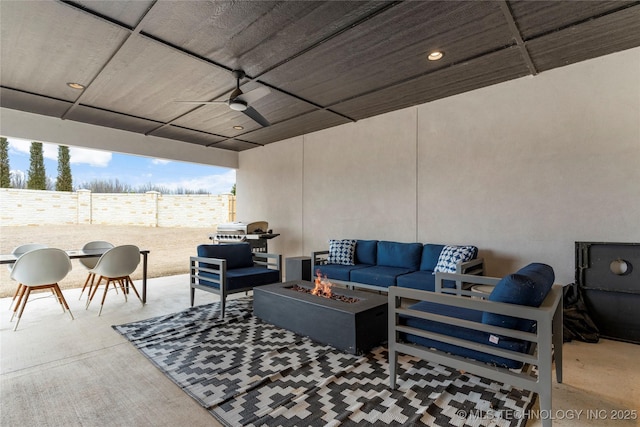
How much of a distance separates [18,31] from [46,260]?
2306 millimetres

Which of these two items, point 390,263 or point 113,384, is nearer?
point 113,384

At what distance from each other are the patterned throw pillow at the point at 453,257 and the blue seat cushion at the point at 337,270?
1.17 meters

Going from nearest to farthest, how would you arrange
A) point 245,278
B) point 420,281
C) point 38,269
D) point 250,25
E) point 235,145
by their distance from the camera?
point 250,25, point 38,269, point 420,281, point 245,278, point 235,145

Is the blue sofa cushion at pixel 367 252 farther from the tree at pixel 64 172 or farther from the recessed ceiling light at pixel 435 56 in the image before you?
the tree at pixel 64 172

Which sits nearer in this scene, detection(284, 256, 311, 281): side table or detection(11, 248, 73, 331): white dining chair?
detection(11, 248, 73, 331): white dining chair

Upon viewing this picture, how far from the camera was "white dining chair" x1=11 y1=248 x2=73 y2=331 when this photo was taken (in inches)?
131

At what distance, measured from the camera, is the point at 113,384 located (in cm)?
215

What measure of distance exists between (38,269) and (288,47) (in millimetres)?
3652

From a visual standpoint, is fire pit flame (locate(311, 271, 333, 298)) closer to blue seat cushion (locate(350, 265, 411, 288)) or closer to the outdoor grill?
blue seat cushion (locate(350, 265, 411, 288))

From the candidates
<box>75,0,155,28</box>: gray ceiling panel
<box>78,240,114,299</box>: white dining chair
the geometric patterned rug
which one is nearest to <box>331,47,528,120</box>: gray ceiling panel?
<box>75,0,155,28</box>: gray ceiling panel

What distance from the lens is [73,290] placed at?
505 centimetres

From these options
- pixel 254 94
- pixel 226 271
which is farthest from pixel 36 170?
pixel 254 94

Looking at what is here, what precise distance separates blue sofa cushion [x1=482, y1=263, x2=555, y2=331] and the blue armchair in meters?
2.86

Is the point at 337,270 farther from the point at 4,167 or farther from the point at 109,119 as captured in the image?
the point at 4,167
